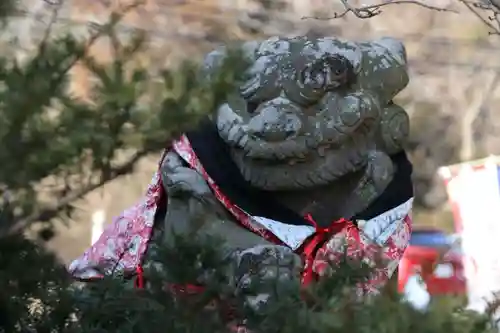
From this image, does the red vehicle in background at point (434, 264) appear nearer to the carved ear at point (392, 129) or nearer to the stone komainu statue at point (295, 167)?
the stone komainu statue at point (295, 167)

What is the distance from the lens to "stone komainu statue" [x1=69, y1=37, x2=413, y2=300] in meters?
1.65

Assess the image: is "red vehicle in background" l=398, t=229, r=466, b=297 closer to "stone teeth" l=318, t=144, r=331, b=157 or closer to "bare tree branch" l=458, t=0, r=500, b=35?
"stone teeth" l=318, t=144, r=331, b=157

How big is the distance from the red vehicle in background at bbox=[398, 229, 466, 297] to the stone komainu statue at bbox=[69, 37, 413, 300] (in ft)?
0.33

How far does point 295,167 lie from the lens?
1675 millimetres

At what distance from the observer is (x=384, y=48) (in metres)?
1.80

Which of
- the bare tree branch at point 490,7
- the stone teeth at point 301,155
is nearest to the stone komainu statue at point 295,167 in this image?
the stone teeth at point 301,155

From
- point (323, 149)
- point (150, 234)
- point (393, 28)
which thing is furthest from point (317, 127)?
point (393, 28)

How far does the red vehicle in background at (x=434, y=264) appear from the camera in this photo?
4.52 feet

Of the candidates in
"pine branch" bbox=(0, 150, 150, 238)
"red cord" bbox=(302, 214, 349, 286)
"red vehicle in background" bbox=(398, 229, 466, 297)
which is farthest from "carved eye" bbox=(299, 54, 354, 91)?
"pine branch" bbox=(0, 150, 150, 238)

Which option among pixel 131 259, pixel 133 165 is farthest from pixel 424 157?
pixel 133 165

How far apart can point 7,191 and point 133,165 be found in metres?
0.13

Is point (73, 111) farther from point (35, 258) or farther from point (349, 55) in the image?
point (349, 55)

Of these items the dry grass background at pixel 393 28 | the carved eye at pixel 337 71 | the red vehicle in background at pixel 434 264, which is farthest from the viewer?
the dry grass background at pixel 393 28

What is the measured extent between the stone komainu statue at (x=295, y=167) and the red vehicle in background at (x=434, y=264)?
0.33 feet
